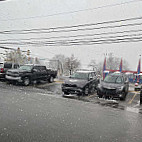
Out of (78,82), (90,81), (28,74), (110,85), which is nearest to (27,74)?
(28,74)

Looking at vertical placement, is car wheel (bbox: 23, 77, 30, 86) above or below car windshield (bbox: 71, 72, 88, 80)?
below

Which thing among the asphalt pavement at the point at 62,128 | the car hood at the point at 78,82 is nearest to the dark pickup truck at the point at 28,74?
the car hood at the point at 78,82

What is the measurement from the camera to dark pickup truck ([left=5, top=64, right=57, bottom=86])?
13.1 metres

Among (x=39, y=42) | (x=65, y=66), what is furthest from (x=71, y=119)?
(x=65, y=66)

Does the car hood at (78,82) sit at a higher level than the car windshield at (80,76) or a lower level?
lower

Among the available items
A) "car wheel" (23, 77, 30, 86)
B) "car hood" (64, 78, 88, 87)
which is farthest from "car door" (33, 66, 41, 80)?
"car hood" (64, 78, 88, 87)

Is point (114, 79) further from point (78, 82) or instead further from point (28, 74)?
point (28, 74)

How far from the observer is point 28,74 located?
13.6 meters

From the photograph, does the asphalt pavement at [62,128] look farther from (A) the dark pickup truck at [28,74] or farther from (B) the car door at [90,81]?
(A) the dark pickup truck at [28,74]

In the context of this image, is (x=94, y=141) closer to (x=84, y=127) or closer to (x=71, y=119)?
(x=84, y=127)

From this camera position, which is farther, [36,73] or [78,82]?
[36,73]

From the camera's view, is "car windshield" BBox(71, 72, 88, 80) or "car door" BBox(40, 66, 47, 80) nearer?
"car windshield" BBox(71, 72, 88, 80)

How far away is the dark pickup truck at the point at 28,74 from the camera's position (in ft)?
43.0

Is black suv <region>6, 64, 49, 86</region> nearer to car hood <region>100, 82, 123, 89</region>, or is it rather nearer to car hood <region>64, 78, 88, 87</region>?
car hood <region>64, 78, 88, 87</region>
